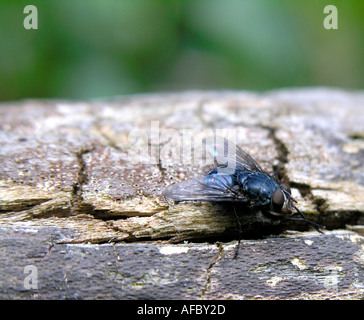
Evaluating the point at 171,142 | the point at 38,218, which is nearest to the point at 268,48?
the point at 171,142

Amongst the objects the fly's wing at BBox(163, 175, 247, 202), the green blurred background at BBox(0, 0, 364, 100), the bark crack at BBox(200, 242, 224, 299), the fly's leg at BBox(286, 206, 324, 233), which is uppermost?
the green blurred background at BBox(0, 0, 364, 100)

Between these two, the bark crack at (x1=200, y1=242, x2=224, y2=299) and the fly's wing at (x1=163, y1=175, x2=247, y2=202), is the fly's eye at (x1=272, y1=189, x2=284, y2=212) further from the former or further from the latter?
the bark crack at (x1=200, y1=242, x2=224, y2=299)

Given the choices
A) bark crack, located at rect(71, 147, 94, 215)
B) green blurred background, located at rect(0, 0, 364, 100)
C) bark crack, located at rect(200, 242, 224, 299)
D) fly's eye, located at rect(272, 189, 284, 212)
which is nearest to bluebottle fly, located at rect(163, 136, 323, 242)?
fly's eye, located at rect(272, 189, 284, 212)

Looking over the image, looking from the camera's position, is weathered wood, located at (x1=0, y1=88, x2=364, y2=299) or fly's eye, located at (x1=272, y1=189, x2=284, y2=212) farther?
fly's eye, located at (x1=272, y1=189, x2=284, y2=212)

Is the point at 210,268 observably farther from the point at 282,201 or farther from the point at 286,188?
the point at 286,188

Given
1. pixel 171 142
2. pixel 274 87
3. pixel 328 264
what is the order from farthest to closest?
pixel 274 87 → pixel 171 142 → pixel 328 264

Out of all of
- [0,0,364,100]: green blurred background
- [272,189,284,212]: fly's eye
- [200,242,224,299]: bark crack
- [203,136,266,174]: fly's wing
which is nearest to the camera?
[200,242,224,299]: bark crack
